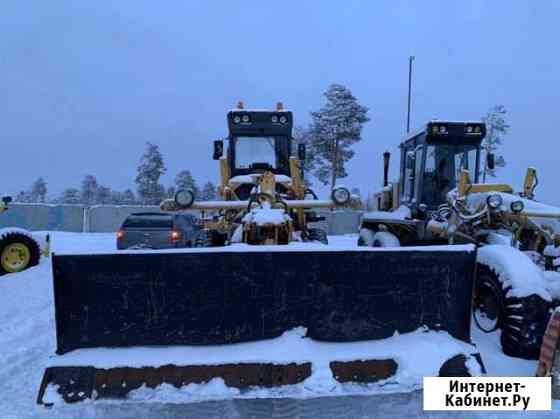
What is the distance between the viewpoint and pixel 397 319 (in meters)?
3.76

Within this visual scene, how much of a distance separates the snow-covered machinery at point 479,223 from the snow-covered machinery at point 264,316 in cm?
100

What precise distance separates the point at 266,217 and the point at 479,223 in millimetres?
2918

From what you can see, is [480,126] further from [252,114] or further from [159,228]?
[159,228]

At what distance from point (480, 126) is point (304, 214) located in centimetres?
327

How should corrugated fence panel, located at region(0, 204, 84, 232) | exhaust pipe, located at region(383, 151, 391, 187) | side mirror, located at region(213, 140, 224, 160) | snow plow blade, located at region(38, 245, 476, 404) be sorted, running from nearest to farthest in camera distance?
snow plow blade, located at region(38, 245, 476, 404)
side mirror, located at region(213, 140, 224, 160)
exhaust pipe, located at region(383, 151, 391, 187)
corrugated fence panel, located at region(0, 204, 84, 232)

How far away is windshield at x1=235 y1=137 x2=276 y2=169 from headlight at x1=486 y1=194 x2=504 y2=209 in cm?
409

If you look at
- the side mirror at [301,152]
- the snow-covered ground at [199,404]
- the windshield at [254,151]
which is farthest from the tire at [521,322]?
the windshield at [254,151]

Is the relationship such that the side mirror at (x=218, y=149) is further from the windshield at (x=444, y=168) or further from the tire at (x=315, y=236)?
the windshield at (x=444, y=168)

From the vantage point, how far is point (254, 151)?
29.8 ft

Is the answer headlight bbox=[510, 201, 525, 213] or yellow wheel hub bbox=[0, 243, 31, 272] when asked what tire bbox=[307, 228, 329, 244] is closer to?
headlight bbox=[510, 201, 525, 213]

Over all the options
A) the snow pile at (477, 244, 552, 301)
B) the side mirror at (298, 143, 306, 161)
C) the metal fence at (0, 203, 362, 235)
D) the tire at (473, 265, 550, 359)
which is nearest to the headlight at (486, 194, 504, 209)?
the snow pile at (477, 244, 552, 301)

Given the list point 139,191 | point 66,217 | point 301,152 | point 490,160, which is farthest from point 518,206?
point 139,191

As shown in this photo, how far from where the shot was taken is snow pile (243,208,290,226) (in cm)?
522

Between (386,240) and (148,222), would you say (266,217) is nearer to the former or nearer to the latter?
(386,240)
